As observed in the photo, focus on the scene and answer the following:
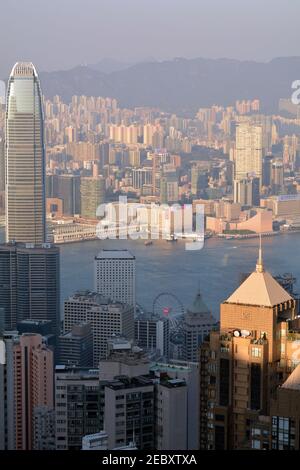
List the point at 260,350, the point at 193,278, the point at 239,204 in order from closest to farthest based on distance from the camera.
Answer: the point at 260,350
the point at 193,278
the point at 239,204

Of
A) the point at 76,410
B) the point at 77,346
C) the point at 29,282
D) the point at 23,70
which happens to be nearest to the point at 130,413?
the point at 76,410

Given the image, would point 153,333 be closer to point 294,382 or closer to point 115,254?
point 115,254

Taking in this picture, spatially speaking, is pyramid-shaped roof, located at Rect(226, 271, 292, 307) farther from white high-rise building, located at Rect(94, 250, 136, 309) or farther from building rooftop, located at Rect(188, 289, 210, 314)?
white high-rise building, located at Rect(94, 250, 136, 309)

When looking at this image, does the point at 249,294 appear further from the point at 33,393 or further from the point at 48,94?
the point at 48,94

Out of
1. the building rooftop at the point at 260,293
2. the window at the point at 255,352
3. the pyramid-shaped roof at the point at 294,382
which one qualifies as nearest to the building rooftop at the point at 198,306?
the building rooftop at the point at 260,293

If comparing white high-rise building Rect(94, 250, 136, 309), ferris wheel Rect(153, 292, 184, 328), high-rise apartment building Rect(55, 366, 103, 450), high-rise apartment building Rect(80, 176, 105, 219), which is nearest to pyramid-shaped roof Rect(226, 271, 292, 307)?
high-rise apartment building Rect(55, 366, 103, 450)

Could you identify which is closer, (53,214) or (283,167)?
(283,167)
